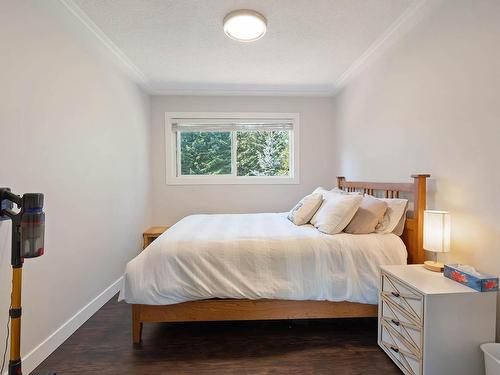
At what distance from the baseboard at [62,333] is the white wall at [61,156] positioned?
0.05 meters

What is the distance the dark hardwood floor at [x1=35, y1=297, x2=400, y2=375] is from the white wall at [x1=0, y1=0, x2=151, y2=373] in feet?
0.96

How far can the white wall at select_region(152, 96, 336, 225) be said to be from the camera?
Result: 3.85m

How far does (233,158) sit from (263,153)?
47 cm

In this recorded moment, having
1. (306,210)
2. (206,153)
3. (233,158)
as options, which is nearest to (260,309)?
(306,210)

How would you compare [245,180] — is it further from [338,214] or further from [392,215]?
[392,215]

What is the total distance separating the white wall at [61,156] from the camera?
4.99 feet

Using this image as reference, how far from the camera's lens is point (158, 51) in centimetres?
261

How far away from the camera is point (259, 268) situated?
6.10ft

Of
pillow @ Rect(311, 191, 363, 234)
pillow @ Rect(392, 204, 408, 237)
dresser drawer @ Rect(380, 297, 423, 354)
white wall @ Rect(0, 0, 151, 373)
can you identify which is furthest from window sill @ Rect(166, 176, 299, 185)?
dresser drawer @ Rect(380, 297, 423, 354)

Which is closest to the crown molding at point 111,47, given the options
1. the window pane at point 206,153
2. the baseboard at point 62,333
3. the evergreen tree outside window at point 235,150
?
the evergreen tree outside window at point 235,150

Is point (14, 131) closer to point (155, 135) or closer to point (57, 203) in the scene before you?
point (57, 203)

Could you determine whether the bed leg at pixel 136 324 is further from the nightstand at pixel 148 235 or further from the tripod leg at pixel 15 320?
the nightstand at pixel 148 235

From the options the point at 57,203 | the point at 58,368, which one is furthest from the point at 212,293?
the point at 57,203

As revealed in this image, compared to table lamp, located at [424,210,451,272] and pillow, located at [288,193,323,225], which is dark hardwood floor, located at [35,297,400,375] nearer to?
table lamp, located at [424,210,451,272]
